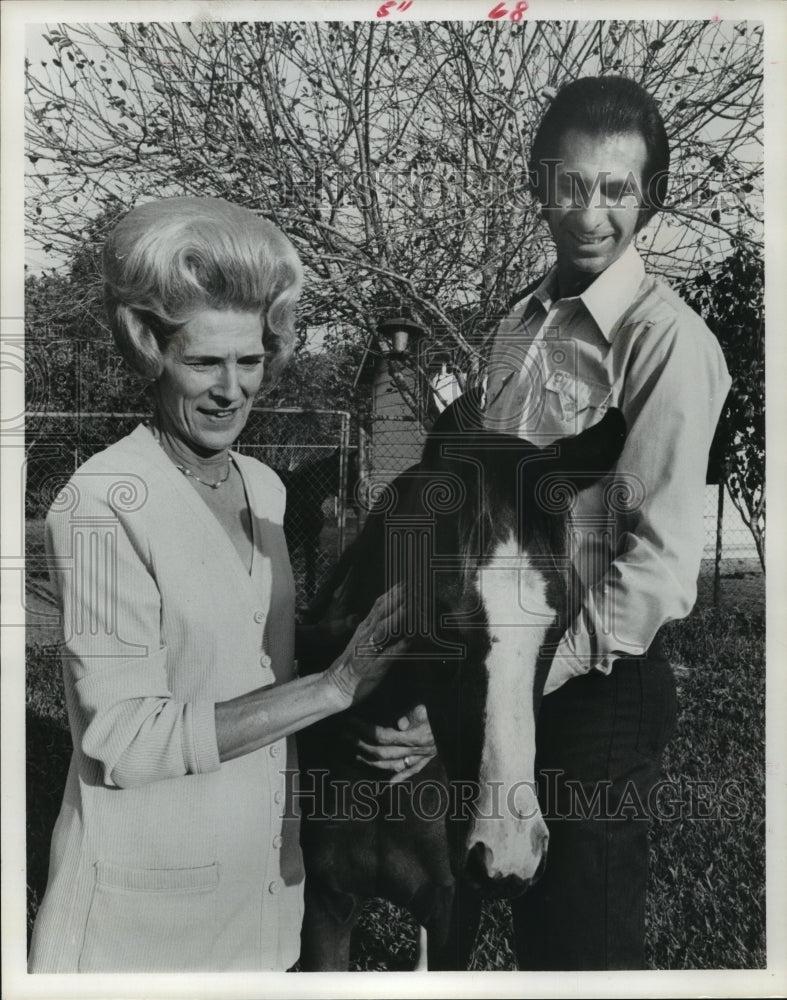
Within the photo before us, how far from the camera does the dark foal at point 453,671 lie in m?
3.11

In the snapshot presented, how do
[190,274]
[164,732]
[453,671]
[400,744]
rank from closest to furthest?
[164,732] < [190,274] < [453,671] < [400,744]

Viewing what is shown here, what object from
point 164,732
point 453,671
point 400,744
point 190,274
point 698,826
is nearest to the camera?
point 164,732

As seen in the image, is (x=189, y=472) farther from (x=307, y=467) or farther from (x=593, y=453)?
(x=593, y=453)

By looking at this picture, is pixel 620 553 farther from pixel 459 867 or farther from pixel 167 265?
pixel 167 265

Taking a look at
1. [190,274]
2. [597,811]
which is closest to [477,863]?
[597,811]

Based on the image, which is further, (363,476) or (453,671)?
(363,476)

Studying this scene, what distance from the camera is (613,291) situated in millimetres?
3248

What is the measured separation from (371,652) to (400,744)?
36cm

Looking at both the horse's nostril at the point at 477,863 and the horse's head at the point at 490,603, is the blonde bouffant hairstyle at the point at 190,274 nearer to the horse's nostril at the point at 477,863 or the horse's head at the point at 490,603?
the horse's head at the point at 490,603

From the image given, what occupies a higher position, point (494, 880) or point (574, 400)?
point (574, 400)

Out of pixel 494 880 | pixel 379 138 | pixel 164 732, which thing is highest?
pixel 379 138

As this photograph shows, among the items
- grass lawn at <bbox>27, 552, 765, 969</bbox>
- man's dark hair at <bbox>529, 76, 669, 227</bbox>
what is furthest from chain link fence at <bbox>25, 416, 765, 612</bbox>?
man's dark hair at <bbox>529, 76, 669, 227</bbox>

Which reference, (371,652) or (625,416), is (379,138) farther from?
(371,652)

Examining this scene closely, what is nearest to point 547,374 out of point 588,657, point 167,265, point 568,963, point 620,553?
point 620,553
